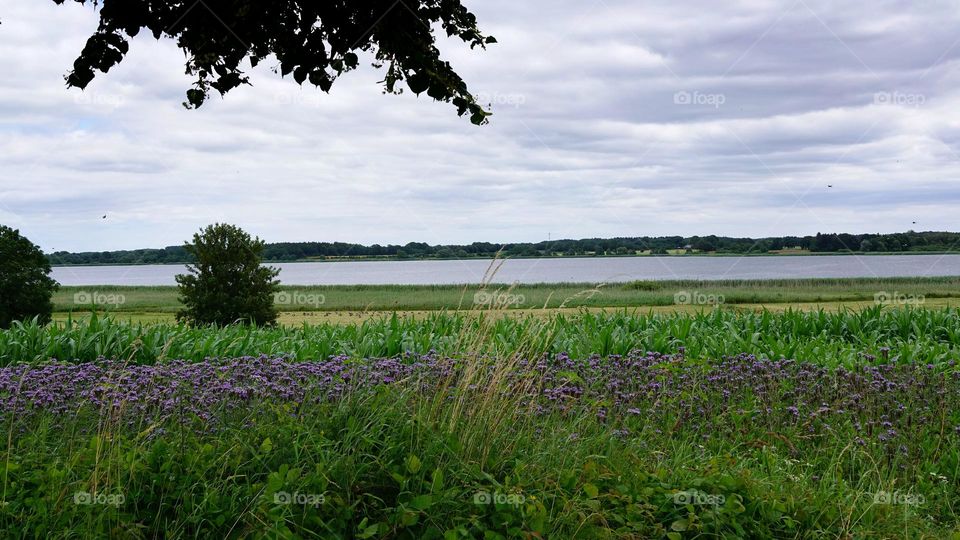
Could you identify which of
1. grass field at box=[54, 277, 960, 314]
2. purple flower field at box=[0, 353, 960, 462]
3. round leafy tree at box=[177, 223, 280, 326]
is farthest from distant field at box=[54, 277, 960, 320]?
purple flower field at box=[0, 353, 960, 462]

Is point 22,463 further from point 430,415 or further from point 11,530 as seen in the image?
point 430,415

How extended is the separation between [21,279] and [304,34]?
15113 millimetres

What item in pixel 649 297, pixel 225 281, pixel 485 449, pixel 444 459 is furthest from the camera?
pixel 649 297

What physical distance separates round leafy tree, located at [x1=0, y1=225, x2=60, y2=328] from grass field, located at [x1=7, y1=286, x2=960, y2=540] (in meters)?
10.9

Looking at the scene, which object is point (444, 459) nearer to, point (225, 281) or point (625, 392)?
point (625, 392)

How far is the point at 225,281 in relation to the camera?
16.0 meters

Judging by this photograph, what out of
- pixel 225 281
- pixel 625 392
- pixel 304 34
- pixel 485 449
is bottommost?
pixel 625 392

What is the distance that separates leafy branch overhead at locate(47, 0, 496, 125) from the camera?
14.8 ft

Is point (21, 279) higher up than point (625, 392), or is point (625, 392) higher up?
point (21, 279)

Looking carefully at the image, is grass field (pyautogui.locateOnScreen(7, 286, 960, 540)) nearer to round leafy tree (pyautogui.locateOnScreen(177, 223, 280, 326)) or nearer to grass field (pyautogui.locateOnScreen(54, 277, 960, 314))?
round leafy tree (pyautogui.locateOnScreen(177, 223, 280, 326))

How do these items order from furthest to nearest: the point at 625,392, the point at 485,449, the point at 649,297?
the point at 649,297
the point at 625,392
the point at 485,449

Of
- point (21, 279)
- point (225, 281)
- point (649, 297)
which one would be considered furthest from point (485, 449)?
point (649, 297)

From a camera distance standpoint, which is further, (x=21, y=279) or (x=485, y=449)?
(x=21, y=279)

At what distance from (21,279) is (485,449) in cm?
1611
